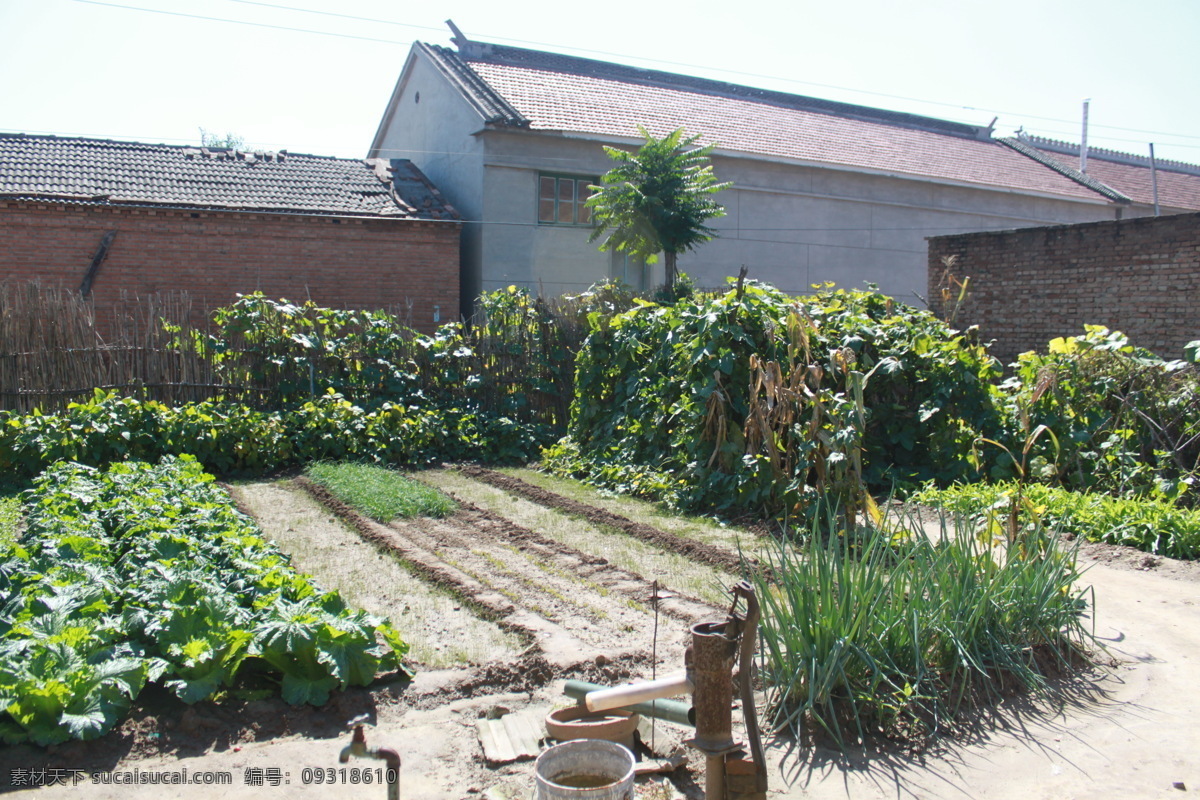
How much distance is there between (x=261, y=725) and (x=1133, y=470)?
7228 millimetres

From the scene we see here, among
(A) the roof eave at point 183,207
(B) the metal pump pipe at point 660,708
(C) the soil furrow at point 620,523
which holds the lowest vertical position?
(C) the soil furrow at point 620,523

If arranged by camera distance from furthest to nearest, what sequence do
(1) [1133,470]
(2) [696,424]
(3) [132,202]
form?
1. (3) [132,202]
2. (2) [696,424]
3. (1) [1133,470]

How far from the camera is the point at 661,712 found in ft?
11.0

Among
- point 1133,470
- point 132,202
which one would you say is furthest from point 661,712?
point 132,202

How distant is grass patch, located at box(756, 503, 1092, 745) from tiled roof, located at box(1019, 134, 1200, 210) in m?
26.5

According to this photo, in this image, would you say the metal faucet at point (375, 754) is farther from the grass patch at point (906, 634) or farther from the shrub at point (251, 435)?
the shrub at point (251, 435)

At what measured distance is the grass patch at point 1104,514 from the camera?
6121mm

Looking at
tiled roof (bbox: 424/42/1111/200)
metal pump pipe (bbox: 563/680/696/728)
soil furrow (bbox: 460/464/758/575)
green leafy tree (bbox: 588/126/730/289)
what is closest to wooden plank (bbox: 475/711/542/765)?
metal pump pipe (bbox: 563/680/696/728)

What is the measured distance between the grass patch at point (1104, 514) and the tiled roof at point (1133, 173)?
76.2 feet

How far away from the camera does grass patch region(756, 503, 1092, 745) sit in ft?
11.8

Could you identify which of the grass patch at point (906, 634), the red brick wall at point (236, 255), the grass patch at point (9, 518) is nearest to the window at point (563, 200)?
the red brick wall at point (236, 255)

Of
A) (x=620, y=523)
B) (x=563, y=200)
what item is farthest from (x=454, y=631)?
(x=563, y=200)

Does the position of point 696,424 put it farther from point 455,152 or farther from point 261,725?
point 455,152

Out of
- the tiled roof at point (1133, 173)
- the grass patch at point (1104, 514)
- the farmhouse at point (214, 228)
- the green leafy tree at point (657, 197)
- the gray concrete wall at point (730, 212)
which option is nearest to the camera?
the grass patch at point (1104, 514)
